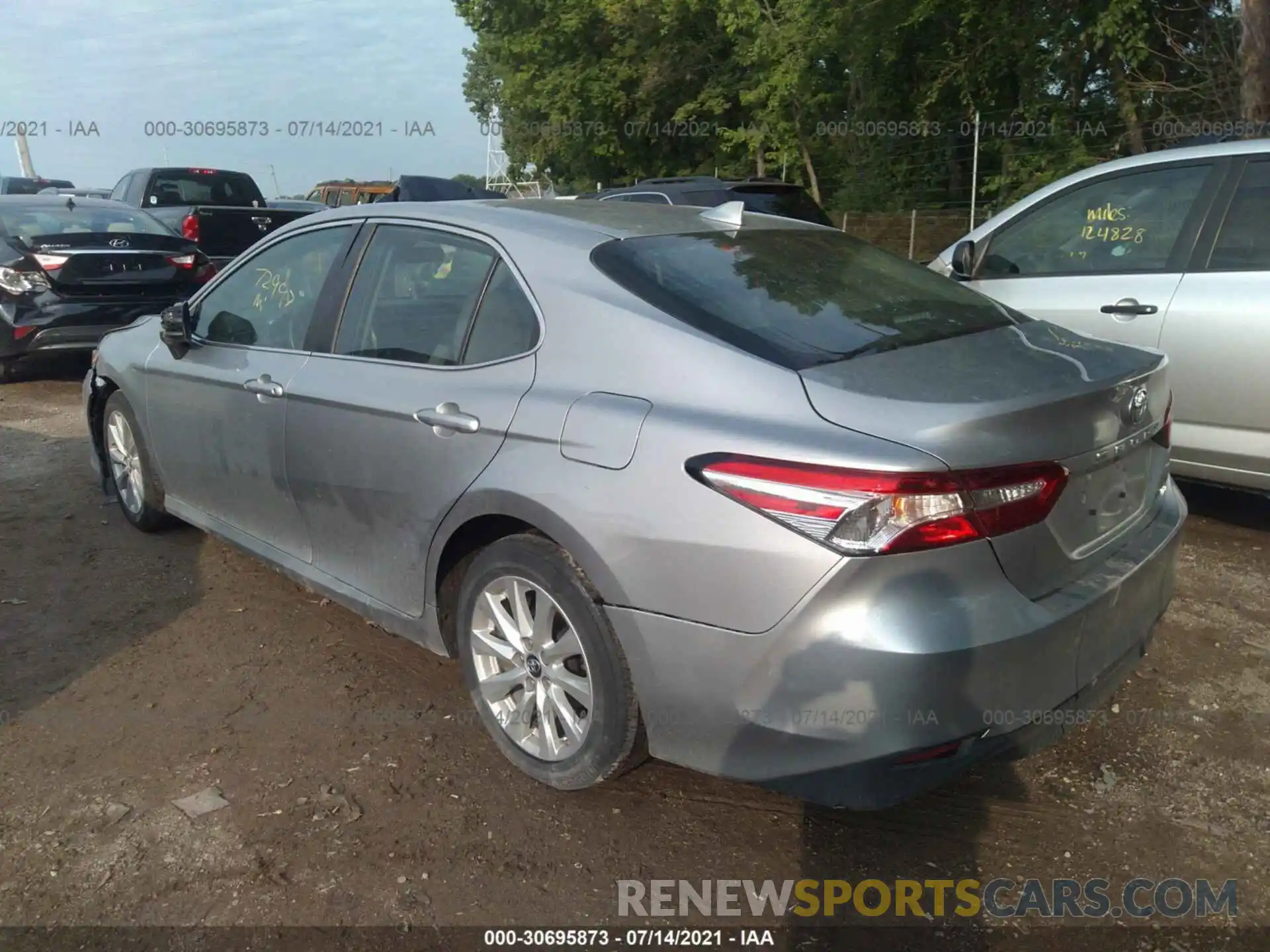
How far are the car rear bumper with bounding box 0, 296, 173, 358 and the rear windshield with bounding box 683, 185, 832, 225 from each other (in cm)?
497

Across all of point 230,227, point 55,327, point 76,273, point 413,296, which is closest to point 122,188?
point 230,227

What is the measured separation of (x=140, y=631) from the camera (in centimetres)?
423

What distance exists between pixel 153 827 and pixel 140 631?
4.77 ft

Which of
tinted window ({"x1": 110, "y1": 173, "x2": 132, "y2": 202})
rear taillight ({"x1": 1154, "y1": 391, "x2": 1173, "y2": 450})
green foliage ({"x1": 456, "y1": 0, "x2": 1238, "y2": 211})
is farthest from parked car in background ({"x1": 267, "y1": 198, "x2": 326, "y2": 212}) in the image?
rear taillight ({"x1": 1154, "y1": 391, "x2": 1173, "y2": 450})

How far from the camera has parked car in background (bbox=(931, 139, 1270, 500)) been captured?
4512 mm

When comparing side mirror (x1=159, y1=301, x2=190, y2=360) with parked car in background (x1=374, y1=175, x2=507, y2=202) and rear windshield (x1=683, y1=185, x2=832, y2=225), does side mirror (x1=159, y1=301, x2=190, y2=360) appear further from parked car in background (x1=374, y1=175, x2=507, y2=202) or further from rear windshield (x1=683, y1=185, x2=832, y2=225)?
parked car in background (x1=374, y1=175, x2=507, y2=202)

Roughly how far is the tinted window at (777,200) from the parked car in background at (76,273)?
15.8ft

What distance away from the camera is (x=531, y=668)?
3.02 meters

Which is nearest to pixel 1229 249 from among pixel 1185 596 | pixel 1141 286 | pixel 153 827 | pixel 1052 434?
pixel 1141 286

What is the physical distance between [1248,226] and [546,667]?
3.67 meters

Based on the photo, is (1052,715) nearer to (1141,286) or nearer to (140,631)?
(1141,286)

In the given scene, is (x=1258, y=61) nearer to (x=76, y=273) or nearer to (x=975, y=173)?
(x=975, y=173)

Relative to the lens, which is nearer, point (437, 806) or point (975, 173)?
point (437, 806)

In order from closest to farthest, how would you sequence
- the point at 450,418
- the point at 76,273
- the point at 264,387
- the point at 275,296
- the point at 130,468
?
the point at 450,418, the point at 264,387, the point at 275,296, the point at 130,468, the point at 76,273
